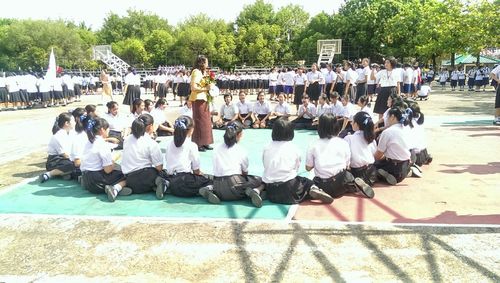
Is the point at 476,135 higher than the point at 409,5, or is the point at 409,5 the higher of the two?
the point at 409,5

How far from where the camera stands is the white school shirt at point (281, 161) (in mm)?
5105

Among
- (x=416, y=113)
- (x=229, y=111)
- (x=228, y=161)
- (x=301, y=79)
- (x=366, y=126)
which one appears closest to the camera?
(x=228, y=161)

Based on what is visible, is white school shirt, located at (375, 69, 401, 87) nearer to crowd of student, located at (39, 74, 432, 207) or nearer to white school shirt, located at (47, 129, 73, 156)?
crowd of student, located at (39, 74, 432, 207)

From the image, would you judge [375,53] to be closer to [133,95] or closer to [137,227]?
[133,95]

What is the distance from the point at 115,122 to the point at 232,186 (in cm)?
453

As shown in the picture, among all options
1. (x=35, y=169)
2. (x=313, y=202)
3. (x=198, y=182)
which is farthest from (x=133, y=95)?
(x=313, y=202)

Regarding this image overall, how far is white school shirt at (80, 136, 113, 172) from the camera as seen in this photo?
578cm

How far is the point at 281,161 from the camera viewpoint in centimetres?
511

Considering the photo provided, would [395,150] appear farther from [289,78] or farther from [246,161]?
[289,78]

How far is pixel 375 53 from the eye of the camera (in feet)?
128

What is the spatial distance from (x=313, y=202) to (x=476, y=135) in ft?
19.3

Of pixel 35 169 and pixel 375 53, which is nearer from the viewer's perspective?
pixel 35 169

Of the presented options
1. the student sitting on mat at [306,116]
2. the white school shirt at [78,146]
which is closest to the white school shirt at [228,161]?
the white school shirt at [78,146]

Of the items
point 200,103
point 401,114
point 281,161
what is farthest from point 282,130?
point 200,103
